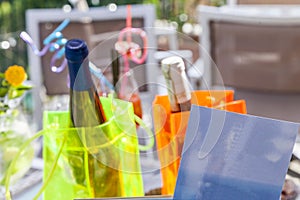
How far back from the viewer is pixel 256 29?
58.9 inches

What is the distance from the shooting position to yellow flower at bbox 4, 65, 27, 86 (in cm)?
81

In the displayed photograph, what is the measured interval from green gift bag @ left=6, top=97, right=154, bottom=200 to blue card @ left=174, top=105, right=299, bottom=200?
9 centimetres

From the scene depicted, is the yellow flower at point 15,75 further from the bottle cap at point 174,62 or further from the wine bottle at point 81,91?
the bottle cap at point 174,62

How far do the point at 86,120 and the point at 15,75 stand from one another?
215mm

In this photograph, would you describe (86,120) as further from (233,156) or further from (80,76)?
(233,156)

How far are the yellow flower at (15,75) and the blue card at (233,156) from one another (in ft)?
1.12

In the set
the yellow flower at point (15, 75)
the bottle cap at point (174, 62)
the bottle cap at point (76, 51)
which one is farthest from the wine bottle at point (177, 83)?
the yellow flower at point (15, 75)

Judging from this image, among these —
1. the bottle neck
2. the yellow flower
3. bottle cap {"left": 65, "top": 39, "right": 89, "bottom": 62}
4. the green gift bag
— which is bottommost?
the green gift bag

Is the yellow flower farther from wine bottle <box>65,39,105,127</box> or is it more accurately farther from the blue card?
the blue card

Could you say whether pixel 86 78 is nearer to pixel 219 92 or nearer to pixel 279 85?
pixel 219 92

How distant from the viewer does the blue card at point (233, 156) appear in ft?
1.76

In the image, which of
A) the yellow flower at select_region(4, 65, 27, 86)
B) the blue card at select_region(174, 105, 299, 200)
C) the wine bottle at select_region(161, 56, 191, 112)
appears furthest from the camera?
the yellow flower at select_region(4, 65, 27, 86)

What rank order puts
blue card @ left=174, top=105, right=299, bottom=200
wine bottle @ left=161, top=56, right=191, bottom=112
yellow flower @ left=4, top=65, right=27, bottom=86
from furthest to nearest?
1. yellow flower @ left=4, top=65, right=27, bottom=86
2. wine bottle @ left=161, top=56, right=191, bottom=112
3. blue card @ left=174, top=105, right=299, bottom=200

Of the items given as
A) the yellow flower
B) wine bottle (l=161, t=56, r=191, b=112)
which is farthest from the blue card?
the yellow flower
